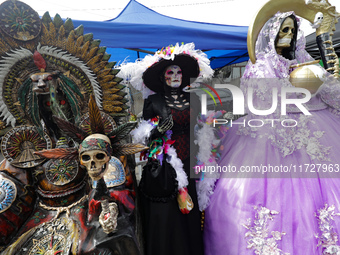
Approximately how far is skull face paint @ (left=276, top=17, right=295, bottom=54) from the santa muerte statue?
1521 mm

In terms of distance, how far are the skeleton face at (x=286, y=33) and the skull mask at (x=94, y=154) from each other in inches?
72.0

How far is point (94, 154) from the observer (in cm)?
135

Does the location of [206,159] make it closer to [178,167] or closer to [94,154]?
[178,167]

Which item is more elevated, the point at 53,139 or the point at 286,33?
the point at 286,33

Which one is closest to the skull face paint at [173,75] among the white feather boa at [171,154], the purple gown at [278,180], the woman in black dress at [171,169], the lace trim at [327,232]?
the woman in black dress at [171,169]

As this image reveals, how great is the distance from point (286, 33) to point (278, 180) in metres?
1.31

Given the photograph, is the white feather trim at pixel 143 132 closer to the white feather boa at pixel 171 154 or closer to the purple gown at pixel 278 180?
the white feather boa at pixel 171 154

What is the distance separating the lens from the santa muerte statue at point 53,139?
1533 mm

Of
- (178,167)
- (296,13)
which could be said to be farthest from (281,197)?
(296,13)

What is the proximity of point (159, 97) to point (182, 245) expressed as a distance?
1296 mm

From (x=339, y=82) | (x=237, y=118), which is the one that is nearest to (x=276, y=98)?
(x=237, y=118)

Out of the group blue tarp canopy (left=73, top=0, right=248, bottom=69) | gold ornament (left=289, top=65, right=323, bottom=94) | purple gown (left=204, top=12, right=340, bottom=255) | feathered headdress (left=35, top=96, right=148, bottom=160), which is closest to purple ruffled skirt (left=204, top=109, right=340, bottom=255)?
purple gown (left=204, top=12, right=340, bottom=255)

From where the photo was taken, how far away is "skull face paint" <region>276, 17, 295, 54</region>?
2174mm

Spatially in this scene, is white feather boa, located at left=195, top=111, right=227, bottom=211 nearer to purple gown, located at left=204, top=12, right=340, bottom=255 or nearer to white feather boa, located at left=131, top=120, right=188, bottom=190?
purple gown, located at left=204, top=12, right=340, bottom=255
